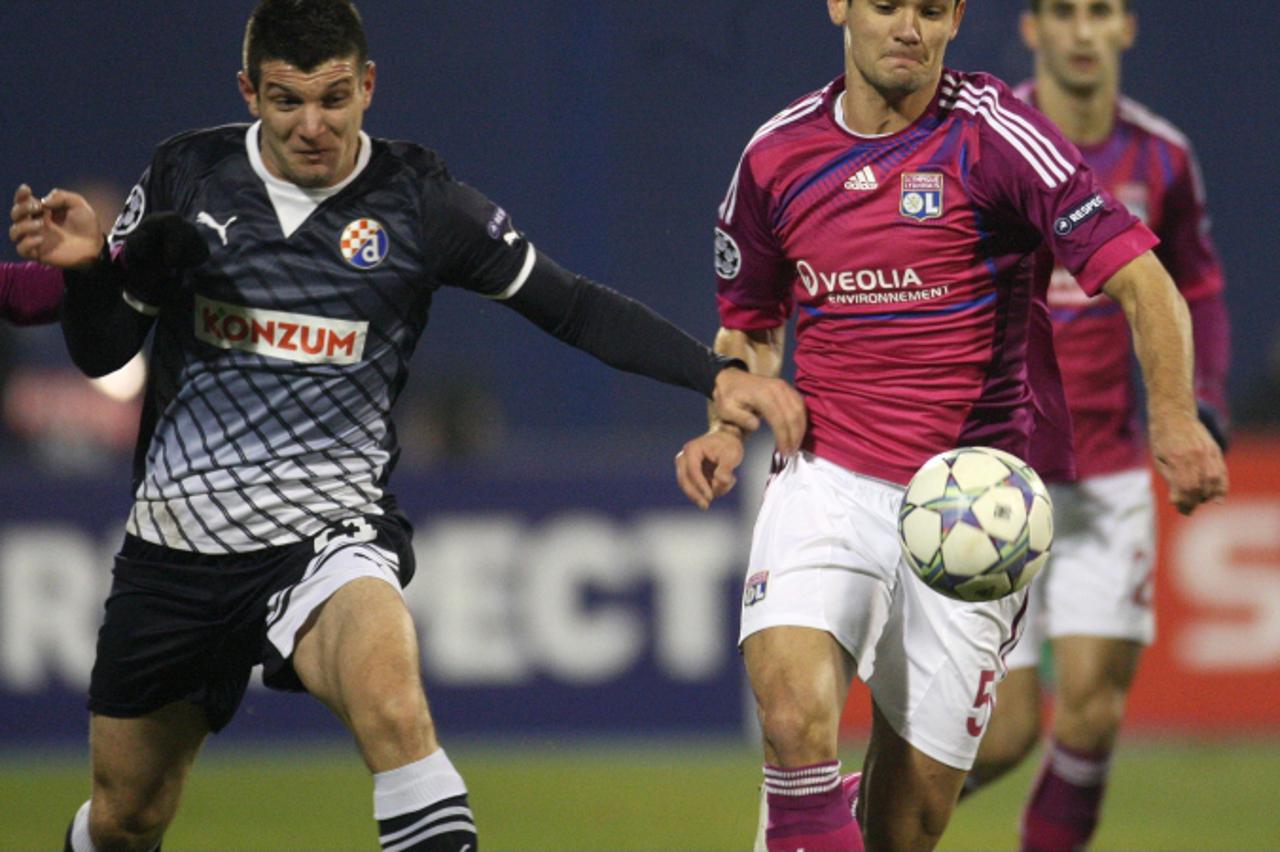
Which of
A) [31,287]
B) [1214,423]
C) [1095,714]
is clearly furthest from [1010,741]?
[31,287]

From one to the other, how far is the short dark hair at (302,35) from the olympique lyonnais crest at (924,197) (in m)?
1.36

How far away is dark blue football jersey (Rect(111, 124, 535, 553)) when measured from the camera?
4.87 metres

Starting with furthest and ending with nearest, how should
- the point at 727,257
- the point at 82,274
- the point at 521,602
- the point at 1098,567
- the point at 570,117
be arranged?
1. the point at 570,117
2. the point at 521,602
3. the point at 1098,567
4. the point at 727,257
5. the point at 82,274

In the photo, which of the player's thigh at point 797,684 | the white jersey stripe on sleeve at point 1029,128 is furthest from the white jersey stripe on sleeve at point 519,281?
the white jersey stripe on sleeve at point 1029,128

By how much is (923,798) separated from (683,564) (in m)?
4.95

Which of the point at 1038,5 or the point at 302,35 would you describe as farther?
the point at 1038,5

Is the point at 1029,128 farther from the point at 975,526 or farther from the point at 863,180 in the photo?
the point at 975,526

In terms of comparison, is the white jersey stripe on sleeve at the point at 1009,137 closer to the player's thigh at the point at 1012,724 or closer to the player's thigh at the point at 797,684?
the player's thigh at the point at 797,684

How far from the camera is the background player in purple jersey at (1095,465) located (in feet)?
21.2

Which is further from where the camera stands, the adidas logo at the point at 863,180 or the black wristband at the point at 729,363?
the black wristband at the point at 729,363

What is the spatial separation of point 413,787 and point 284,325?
46.7 inches

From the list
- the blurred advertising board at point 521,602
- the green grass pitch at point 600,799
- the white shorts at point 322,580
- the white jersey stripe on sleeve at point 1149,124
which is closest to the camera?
the white shorts at point 322,580

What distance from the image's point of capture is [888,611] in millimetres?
4848

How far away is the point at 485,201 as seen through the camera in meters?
5.00
